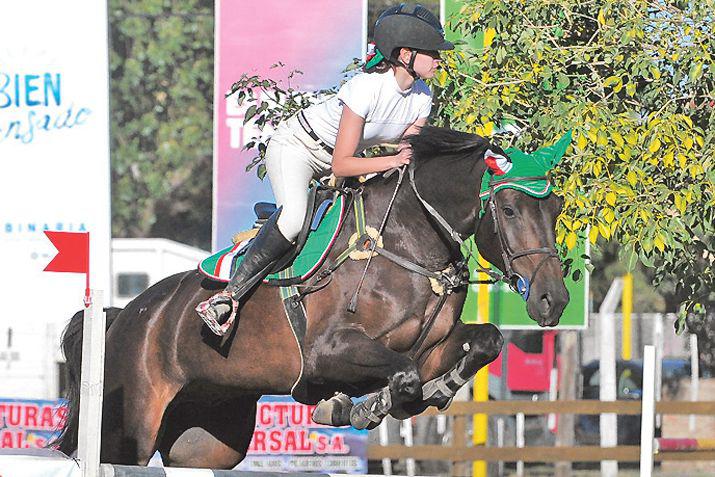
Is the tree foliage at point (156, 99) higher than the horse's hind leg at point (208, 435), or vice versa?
the tree foliage at point (156, 99)

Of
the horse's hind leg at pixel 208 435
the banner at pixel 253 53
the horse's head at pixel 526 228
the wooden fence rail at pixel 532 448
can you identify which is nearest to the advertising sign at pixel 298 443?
the wooden fence rail at pixel 532 448

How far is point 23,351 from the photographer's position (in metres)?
11.8

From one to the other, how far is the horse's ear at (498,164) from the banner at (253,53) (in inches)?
155

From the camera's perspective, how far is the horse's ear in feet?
16.5

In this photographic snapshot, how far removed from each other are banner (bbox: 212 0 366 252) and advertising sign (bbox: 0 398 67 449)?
7.19 ft

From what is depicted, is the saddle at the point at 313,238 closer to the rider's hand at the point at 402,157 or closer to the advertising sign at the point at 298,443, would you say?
the rider's hand at the point at 402,157

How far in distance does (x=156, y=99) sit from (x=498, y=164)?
53.6 ft

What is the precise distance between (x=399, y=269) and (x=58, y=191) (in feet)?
15.9

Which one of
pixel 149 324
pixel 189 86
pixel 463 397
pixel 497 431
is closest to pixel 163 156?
pixel 189 86

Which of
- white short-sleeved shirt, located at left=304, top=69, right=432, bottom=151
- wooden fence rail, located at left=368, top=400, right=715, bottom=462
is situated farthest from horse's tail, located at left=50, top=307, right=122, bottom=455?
wooden fence rail, located at left=368, top=400, right=715, bottom=462

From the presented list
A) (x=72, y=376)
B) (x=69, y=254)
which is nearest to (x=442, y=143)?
(x=69, y=254)

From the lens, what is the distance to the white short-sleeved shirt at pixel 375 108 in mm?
5121

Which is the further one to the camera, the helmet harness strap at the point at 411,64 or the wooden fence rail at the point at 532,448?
the wooden fence rail at the point at 532,448

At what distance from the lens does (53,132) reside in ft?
30.9
